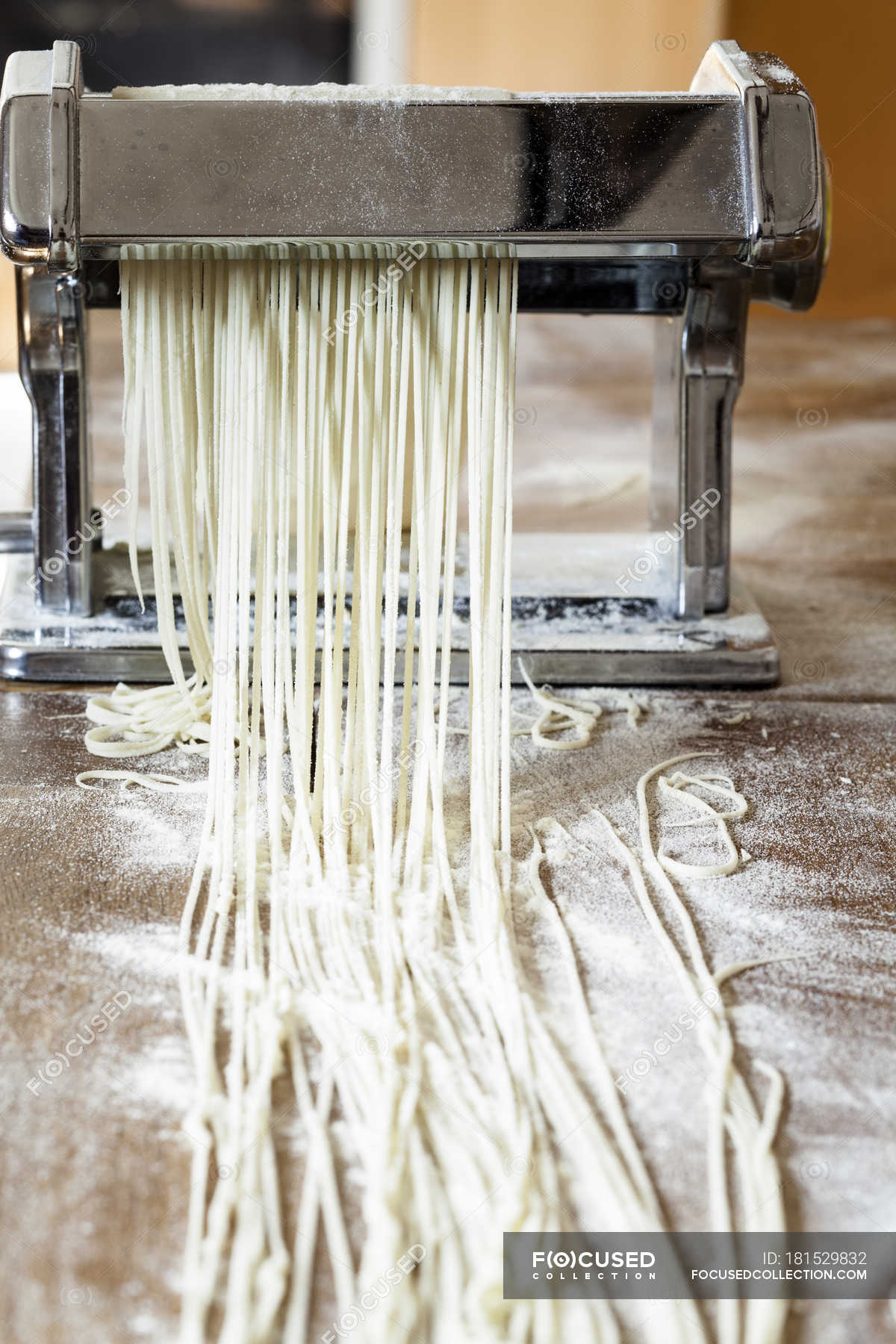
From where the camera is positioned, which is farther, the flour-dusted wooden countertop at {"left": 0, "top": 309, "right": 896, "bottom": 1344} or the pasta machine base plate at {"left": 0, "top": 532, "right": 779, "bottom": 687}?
the pasta machine base plate at {"left": 0, "top": 532, "right": 779, "bottom": 687}

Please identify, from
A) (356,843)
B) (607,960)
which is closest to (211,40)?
(356,843)

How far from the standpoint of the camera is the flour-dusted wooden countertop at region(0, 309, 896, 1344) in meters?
0.85

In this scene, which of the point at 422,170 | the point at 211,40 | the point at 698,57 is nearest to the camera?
the point at 422,170

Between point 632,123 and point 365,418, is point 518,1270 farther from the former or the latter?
point 632,123

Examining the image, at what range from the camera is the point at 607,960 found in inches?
45.6

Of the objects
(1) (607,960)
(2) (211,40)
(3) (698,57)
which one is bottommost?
(1) (607,960)

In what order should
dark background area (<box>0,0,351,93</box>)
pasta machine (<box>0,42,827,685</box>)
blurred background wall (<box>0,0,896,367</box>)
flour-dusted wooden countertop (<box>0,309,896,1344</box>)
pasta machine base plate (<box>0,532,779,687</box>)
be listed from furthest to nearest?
dark background area (<box>0,0,351,93</box>)
blurred background wall (<box>0,0,896,367</box>)
pasta machine base plate (<box>0,532,779,687</box>)
pasta machine (<box>0,42,827,685</box>)
flour-dusted wooden countertop (<box>0,309,896,1344</box>)

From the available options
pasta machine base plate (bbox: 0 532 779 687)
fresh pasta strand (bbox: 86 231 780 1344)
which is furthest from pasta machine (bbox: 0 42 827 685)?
pasta machine base plate (bbox: 0 532 779 687)

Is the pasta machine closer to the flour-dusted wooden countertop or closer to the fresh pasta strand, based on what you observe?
the fresh pasta strand

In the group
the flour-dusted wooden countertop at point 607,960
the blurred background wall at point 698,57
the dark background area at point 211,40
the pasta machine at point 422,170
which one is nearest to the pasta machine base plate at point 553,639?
the flour-dusted wooden countertop at point 607,960

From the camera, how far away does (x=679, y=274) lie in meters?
1.70

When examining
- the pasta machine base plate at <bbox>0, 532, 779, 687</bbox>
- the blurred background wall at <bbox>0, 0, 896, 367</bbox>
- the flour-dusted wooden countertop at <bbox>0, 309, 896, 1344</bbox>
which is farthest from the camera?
the blurred background wall at <bbox>0, 0, 896, 367</bbox>

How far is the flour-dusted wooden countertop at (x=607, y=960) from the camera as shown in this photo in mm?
848

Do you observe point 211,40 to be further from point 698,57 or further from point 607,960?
point 607,960
